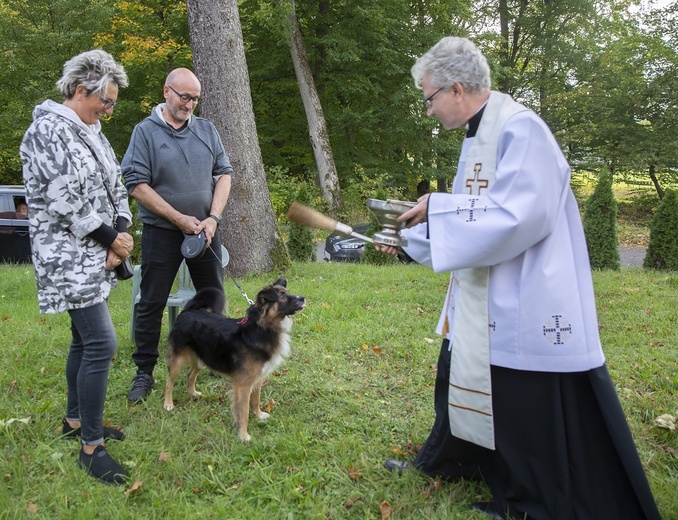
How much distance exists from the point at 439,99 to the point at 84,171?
6.19 ft

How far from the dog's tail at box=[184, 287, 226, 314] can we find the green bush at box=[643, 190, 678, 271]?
943 cm

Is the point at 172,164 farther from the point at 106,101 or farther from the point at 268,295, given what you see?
the point at 268,295

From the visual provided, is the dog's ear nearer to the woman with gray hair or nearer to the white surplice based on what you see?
the woman with gray hair

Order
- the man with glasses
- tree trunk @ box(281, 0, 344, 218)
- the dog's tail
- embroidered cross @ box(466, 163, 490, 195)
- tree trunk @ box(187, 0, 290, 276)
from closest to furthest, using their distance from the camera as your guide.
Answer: embroidered cross @ box(466, 163, 490, 195) < the man with glasses < the dog's tail < tree trunk @ box(187, 0, 290, 276) < tree trunk @ box(281, 0, 344, 218)

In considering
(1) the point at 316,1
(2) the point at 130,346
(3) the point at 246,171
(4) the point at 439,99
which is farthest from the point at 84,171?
(1) the point at 316,1

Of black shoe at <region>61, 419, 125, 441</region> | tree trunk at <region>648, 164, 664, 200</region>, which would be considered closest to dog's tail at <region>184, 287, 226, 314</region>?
black shoe at <region>61, 419, 125, 441</region>

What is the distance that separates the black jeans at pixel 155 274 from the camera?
4117 millimetres

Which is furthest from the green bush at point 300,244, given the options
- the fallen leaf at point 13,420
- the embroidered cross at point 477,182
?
the embroidered cross at point 477,182

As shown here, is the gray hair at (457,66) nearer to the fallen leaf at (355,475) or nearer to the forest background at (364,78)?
the fallen leaf at (355,475)

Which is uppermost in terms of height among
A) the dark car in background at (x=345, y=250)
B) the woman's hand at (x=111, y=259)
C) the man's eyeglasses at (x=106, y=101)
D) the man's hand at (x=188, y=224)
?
the man's eyeglasses at (x=106, y=101)

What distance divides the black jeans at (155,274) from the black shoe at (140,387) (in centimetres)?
5

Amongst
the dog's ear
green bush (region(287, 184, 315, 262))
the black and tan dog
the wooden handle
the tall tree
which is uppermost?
the tall tree

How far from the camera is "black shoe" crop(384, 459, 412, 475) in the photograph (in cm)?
313

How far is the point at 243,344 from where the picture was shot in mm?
3791
